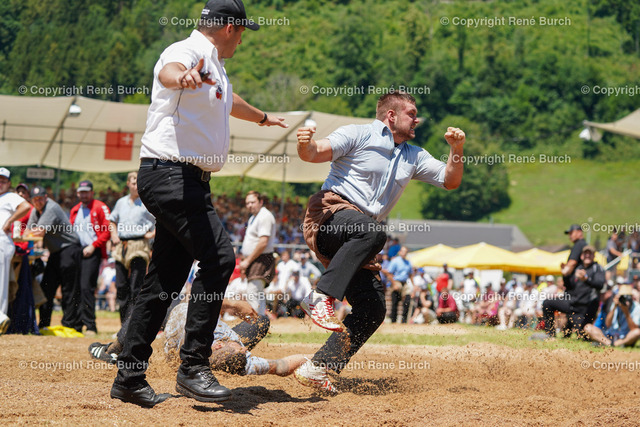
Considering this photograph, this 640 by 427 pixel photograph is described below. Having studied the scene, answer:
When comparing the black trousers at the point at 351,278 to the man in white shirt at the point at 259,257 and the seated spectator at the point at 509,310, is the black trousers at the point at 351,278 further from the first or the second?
the seated spectator at the point at 509,310

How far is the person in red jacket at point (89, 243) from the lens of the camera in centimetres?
1052

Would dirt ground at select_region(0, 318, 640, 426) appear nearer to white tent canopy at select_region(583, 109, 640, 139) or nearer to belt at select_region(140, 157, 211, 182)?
belt at select_region(140, 157, 211, 182)

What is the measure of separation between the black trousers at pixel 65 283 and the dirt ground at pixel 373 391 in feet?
6.58

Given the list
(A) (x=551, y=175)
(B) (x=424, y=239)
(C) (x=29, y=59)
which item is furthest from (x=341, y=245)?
(A) (x=551, y=175)

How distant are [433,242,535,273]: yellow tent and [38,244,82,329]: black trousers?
17.3m

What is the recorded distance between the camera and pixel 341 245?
514 centimetres

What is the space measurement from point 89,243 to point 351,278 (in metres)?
7.14

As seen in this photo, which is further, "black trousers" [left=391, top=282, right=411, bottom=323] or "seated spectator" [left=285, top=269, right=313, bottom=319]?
"seated spectator" [left=285, top=269, right=313, bottom=319]

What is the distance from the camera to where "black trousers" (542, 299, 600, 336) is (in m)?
12.1

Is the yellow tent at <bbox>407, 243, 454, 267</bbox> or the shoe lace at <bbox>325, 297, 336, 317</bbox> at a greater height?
the yellow tent at <bbox>407, 243, 454, 267</bbox>

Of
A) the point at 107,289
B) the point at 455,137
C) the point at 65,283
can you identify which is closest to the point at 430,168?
the point at 455,137

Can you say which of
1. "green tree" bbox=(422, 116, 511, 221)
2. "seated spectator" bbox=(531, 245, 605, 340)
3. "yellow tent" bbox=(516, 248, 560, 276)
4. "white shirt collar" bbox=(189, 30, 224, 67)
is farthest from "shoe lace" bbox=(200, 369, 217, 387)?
"green tree" bbox=(422, 116, 511, 221)

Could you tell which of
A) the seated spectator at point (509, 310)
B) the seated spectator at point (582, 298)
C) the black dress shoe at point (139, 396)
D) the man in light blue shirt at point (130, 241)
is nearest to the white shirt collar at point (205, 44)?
the black dress shoe at point (139, 396)

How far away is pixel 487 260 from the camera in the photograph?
25.9 metres
